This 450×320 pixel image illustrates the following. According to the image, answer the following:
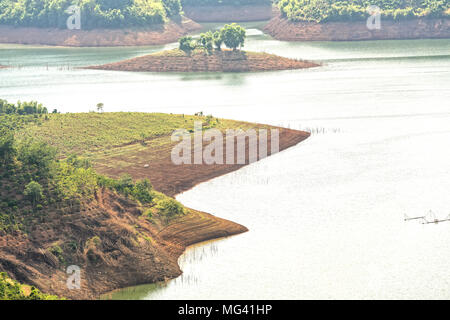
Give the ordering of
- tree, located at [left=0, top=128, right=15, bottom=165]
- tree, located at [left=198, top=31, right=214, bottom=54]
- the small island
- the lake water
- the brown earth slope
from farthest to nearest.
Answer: tree, located at [left=198, top=31, right=214, bottom=54] → the small island → the brown earth slope → tree, located at [left=0, top=128, right=15, bottom=165] → the lake water

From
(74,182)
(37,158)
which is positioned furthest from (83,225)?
(37,158)

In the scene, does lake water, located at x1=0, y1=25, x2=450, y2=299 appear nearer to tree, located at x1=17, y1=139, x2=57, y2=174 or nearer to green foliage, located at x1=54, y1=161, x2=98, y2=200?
green foliage, located at x1=54, y1=161, x2=98, y2=200

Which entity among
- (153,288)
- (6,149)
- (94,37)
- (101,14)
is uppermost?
(101,14)

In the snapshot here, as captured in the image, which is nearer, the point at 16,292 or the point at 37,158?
the point at 16,292

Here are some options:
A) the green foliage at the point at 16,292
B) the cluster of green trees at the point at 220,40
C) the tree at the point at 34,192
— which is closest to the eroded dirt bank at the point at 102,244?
the tree at the point at 34,192

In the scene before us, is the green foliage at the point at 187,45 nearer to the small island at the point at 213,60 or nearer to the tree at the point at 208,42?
the small island at the point at 213,60

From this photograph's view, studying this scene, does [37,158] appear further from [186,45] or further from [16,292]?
[186,45]

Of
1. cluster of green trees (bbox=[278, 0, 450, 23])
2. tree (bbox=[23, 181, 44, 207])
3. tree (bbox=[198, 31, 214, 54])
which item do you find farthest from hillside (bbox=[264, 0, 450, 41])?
tree (bbox=[23, 181, 44, 207])
